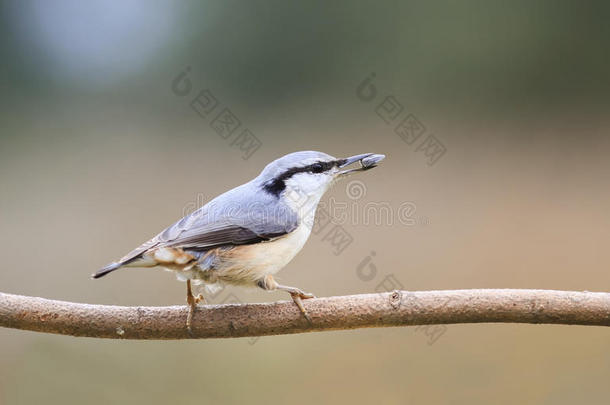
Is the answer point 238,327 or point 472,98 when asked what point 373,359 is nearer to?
point 238,327

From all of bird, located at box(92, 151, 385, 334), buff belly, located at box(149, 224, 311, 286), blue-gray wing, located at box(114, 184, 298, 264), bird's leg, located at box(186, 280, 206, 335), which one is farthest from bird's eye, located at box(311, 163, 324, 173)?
bird's leg, located at box(186, 280, 206, 335)

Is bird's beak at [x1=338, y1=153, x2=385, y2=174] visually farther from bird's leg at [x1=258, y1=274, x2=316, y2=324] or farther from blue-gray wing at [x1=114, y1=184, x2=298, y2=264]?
bird's leg at [x1=258, y1=274, x2=316, y2=324]

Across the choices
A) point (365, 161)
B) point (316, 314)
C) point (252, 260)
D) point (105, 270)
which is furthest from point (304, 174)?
point (105, 270)

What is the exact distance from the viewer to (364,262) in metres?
2.62

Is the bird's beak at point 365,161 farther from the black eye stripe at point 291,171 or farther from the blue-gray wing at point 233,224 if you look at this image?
the blue-gray wing at point 233,224

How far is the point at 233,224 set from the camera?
5.65 ft

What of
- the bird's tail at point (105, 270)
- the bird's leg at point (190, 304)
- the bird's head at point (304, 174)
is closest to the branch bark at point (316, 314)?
the bird's leg at point (190, 304)

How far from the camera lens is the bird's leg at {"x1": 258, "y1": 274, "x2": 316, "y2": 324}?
159 centimetres

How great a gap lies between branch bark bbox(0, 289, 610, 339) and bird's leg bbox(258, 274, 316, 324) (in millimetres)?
15

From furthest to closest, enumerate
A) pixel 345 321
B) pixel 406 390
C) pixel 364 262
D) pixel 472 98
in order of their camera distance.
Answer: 1. pixel 472 98
2. pixel 364 262
3. pixel 406 390
4. pixel 345 321

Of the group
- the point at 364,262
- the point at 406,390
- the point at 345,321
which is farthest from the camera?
the point at 364,262

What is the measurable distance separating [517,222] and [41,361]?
2.31 meters

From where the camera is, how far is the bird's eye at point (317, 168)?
178 cm

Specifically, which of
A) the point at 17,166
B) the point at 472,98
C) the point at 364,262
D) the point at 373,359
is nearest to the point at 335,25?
the point at 472,98
